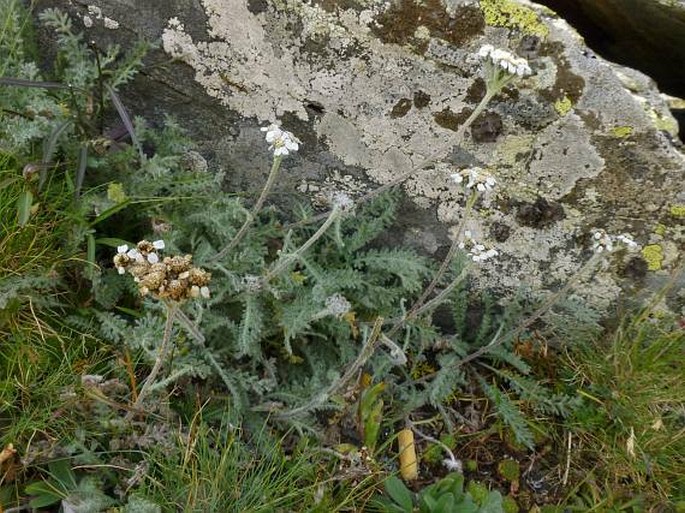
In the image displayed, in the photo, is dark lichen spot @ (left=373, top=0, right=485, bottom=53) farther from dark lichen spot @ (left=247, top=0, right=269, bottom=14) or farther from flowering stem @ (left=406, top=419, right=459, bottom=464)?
flowering stem @ (left=406, top=419, right=459, bottom=464)

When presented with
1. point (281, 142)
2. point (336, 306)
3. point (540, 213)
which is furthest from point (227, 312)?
point (540, 213)

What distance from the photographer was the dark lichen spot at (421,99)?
2832 mm

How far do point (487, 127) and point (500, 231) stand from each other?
460 millimetres

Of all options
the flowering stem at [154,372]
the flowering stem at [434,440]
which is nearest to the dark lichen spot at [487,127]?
the flowering stem at [434,440]

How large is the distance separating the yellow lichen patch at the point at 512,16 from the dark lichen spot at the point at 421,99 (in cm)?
35

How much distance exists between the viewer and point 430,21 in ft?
8.80

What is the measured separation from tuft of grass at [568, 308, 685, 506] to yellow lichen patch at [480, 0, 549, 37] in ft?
4.02

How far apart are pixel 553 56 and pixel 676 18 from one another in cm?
61

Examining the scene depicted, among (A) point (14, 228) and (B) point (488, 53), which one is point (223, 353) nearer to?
(A) point (14, 228)

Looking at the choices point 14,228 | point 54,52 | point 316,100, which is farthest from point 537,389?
point 54,52

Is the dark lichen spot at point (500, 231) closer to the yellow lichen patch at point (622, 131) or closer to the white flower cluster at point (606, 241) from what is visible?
the white flower cluster at point (606, 241)

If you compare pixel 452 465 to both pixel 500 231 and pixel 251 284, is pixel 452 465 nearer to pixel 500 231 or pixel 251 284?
pixel 500 231

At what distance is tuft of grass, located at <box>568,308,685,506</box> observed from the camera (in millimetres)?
2895

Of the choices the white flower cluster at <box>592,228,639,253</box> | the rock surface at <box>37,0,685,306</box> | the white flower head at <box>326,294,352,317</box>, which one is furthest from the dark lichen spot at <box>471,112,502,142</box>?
the white flower head at <box>326,294,352,317</box>
